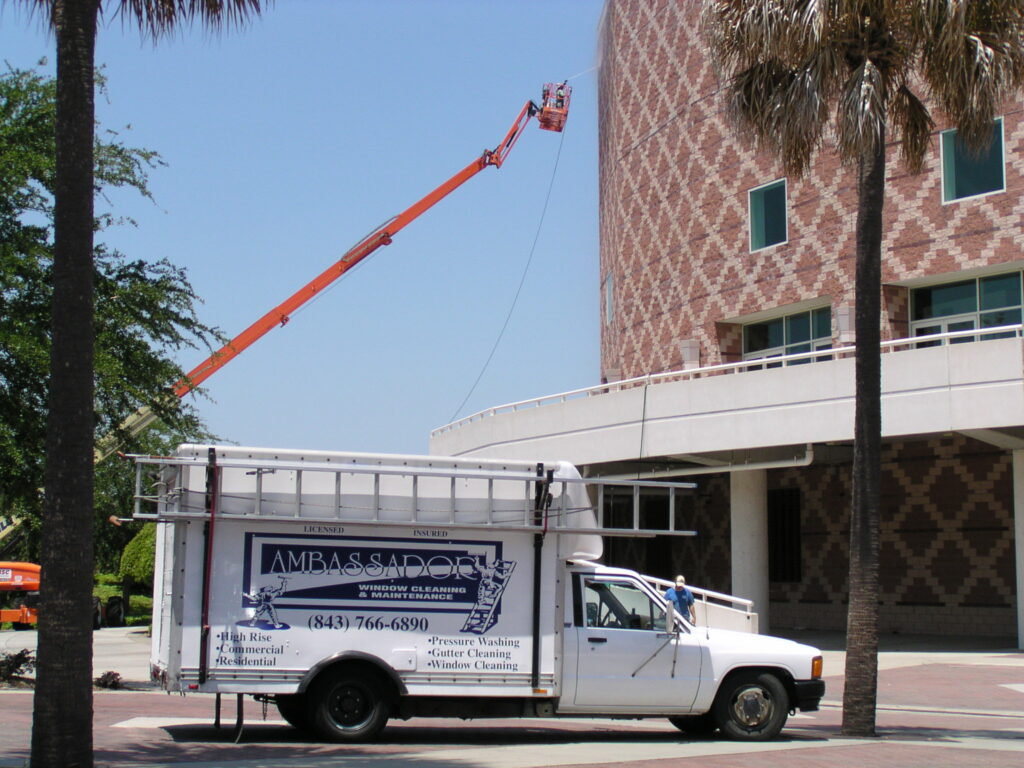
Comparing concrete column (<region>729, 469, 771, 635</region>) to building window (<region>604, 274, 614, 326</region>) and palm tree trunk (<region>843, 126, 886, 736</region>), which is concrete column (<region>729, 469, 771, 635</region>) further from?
palm tree trunk (<region>843, 126, 886, 736</region>)

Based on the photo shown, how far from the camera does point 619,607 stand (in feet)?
44.6

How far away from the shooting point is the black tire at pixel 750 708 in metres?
13.6

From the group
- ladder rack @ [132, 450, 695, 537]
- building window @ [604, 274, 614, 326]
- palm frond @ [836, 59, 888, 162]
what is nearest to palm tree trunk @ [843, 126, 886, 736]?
palm frond @ [836, 59, 888, 162]

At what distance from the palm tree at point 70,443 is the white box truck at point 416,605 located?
265 centimetres

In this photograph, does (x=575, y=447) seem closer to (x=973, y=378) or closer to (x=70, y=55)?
(x=973, y=378)

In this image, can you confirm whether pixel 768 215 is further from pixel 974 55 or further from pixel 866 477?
pixel 866 477

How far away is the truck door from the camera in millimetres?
13258

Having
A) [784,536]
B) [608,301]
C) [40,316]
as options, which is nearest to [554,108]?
[608,301]

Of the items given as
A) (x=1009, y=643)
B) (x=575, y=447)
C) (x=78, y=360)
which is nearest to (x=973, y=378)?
(x=1009, y=643)

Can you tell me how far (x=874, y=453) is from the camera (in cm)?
1430

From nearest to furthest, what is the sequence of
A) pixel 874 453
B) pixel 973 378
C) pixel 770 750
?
pixel 770 750 → pixel 874 453 → pixel 973 378

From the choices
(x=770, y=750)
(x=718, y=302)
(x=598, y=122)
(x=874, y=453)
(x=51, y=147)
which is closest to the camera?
(x=770, y=750)

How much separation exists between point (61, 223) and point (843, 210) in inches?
980

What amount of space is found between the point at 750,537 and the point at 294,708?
19512mm
